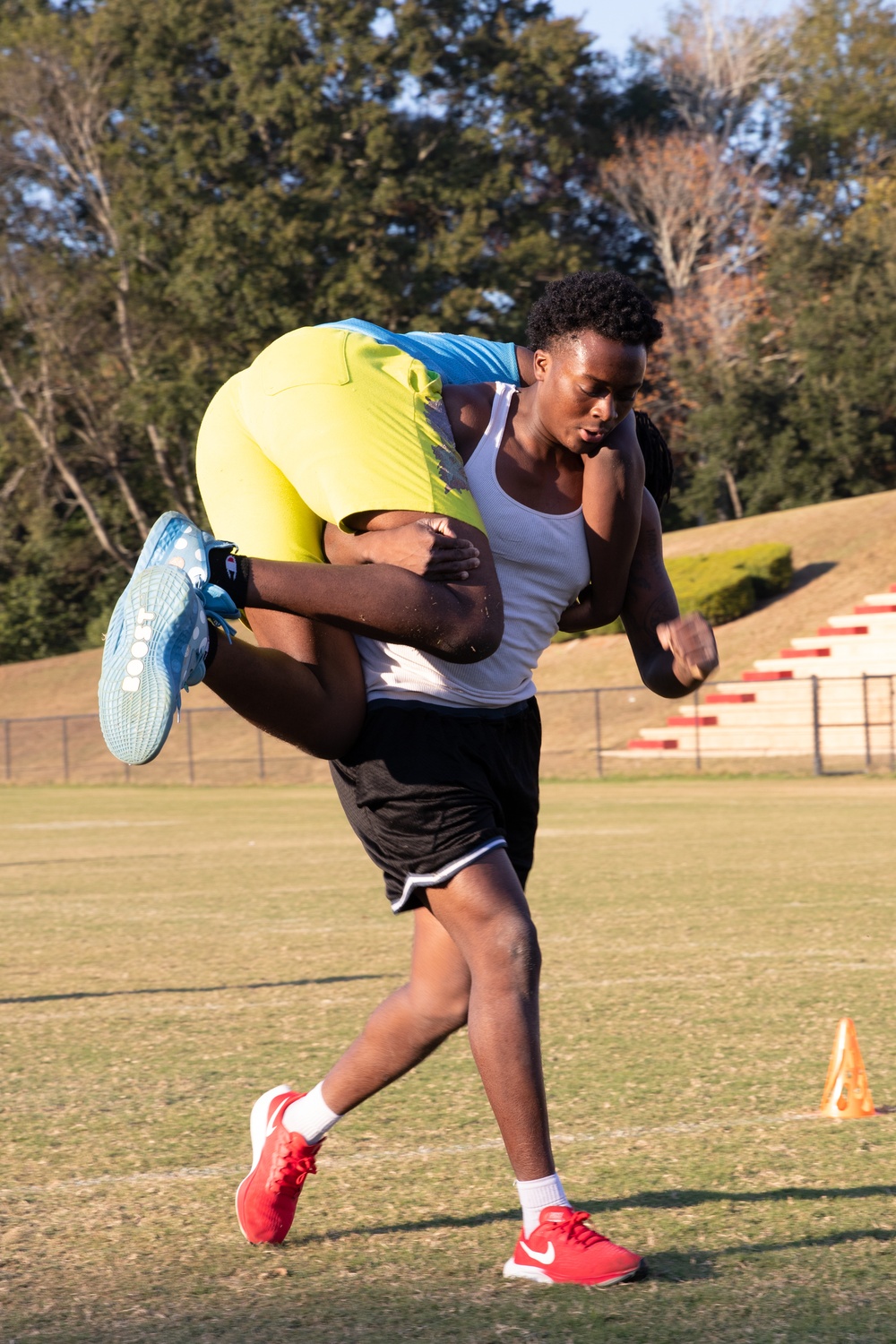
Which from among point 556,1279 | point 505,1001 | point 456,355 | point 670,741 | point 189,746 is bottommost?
point 670,741

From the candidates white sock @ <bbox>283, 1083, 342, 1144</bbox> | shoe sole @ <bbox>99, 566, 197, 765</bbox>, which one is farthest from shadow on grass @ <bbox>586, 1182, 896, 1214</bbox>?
shoe sole @ <bbox>99, 566, 197, 765</bbox>

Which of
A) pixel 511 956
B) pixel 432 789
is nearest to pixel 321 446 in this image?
pixel 432 789

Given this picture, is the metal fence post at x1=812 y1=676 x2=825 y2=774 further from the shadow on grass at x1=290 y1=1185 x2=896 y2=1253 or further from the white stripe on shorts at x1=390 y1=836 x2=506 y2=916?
the white stripe on shorts at x1=390 y1=836 x2=506 y2=916

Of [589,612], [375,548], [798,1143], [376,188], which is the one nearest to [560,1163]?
[798,1143]

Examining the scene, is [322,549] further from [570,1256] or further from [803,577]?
[803,577]

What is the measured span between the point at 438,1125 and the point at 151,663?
217 cm

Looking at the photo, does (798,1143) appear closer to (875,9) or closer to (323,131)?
(323,131)

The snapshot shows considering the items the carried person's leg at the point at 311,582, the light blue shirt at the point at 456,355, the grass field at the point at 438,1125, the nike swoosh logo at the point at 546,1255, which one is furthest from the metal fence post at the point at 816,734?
the nike swoosh logo at the point at 546,1255

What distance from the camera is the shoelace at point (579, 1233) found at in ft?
11.7

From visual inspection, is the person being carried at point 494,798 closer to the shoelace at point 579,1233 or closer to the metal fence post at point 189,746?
the shoelace at point 579,1233

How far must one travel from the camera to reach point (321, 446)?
12.6 feet

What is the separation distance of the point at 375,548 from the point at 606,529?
640 mm

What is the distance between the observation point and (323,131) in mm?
51094

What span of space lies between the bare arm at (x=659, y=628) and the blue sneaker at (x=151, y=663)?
1208 mm
